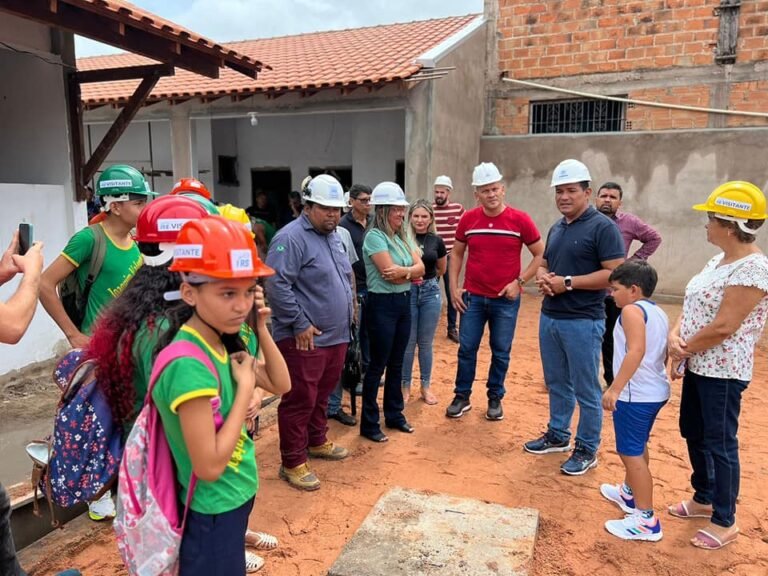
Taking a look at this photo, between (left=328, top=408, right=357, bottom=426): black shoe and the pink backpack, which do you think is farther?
(left=328, top=408, right=357, bottom=426): black shoe

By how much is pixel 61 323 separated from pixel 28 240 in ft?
2.02

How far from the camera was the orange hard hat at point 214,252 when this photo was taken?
5.22 ft

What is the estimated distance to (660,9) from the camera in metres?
9.29

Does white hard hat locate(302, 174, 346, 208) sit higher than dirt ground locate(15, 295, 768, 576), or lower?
higher

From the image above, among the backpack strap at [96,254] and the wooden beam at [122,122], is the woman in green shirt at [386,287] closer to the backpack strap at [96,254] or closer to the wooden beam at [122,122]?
the backpack strap at [96,254]

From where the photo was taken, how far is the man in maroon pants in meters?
3.40

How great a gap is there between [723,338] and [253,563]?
2.53m

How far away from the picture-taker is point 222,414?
5.53 ft

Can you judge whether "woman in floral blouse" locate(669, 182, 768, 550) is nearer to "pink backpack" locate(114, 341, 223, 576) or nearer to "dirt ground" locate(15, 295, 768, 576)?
"dirt ground" locate(15, 295, 768, 576)

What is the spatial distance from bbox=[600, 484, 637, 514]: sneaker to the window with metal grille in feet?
25.9

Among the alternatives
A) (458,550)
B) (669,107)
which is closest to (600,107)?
(669,107)

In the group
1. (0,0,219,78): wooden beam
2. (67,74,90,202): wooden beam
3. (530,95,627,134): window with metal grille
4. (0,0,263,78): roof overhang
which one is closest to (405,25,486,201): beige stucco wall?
(530,95,627,134): window with metal grille

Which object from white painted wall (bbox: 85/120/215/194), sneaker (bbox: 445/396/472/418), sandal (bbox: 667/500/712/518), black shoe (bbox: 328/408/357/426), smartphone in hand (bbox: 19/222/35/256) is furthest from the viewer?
white painted wall (bbox: 85/120/215/194)

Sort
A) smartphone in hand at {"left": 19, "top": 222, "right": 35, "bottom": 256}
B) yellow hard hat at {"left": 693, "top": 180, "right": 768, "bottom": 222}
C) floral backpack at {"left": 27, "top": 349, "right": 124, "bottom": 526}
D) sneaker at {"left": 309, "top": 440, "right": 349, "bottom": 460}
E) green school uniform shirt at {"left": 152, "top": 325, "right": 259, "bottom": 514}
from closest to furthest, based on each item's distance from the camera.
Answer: green school uniform shirt at {"left": 152, "top": 325, "right": 259, "bottom": 514} → floral backpack at {"left": 27, "top": 349, "right": 124, "bottom": 526} → smartphone in hand at {"left": 19, "top": 222, "right": 35, "bottom": 256} → yellow hard hat at {"left": 693, "top": 180, "right": 768, "bottom": 222} → sneaker at {"left": 309, "top": 440, "right": 349, "bottom": 460}
